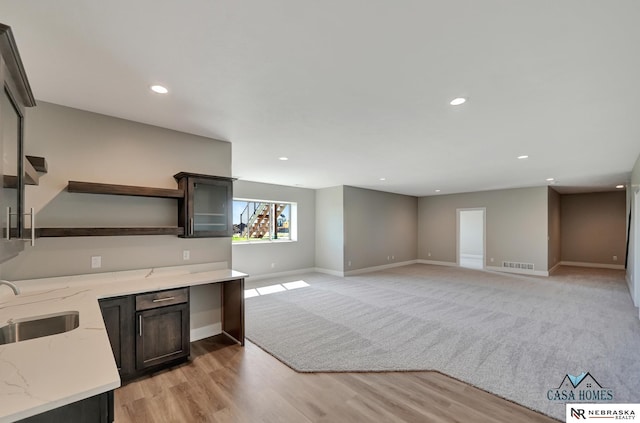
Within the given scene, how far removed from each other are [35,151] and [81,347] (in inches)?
86.7

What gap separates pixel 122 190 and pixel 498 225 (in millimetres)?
9043

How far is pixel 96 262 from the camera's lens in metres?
2.81

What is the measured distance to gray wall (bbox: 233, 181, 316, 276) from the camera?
22.2 ft

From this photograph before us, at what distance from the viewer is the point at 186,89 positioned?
230cm

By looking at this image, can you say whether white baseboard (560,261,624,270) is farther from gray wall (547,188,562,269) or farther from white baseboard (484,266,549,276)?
white baseboard (484,266,549,276)

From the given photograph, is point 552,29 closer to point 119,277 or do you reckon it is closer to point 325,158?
point 325,158

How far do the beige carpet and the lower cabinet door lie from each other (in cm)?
92

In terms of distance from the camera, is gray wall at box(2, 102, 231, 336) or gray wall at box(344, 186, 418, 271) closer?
gray wall at box(2, 102, 231, 336)

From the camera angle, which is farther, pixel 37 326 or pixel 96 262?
pixel 96 262

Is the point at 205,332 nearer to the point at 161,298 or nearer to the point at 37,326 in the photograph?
the point at 161,298

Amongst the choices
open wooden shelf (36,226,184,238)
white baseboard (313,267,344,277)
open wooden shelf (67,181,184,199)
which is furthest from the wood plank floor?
white baseboard (313,267,344,277)

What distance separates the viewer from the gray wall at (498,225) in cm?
761

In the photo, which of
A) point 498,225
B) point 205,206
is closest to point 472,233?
point 498,225

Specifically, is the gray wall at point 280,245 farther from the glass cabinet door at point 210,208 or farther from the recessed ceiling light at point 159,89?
the recessed ceiling light at point 159,89
